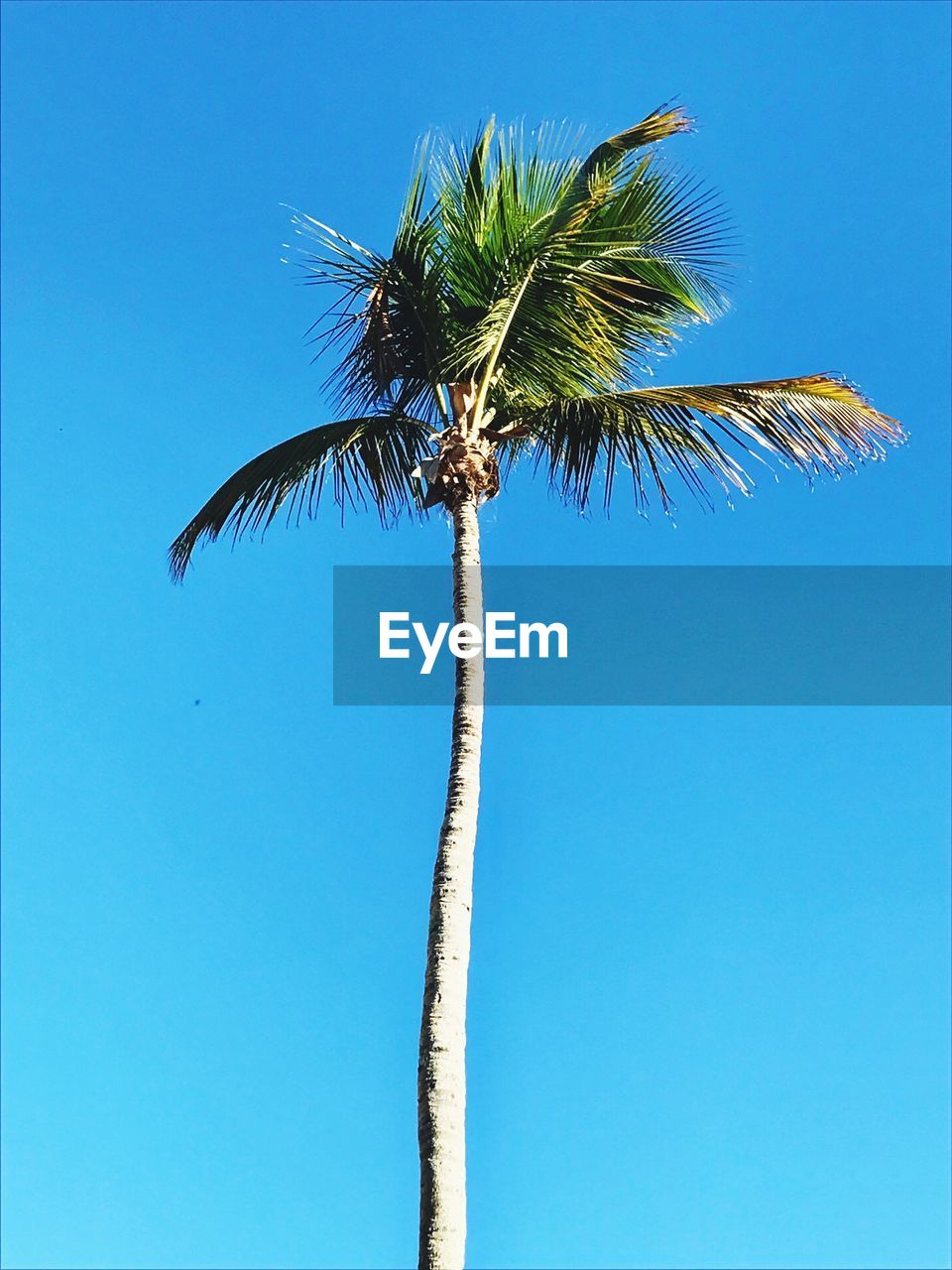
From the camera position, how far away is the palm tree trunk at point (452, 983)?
297 inches

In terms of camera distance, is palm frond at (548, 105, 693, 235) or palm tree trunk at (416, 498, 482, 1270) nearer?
palm tree trunk at (416, 498, 482, 1270)

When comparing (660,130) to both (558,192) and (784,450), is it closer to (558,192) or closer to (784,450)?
(558,192)

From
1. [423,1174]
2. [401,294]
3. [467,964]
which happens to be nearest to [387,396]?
[401,294]

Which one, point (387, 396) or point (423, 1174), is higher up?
point (387, 396)

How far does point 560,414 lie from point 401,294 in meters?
1.54

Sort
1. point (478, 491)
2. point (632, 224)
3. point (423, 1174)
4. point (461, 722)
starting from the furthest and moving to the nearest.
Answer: point (632, 224)
point (478, 491)
point (461, 722)
point (423, 1174)

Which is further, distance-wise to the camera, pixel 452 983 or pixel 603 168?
pixel 603 168

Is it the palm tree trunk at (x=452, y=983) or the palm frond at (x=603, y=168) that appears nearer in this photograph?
the palm tree trunk at (x=452, y=983)

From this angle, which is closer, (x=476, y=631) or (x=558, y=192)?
(x=476, y=631)

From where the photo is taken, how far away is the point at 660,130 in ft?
36.2

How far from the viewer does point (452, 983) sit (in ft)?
27.3

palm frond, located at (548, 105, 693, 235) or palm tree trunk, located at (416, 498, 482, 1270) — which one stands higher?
palm frond, located at (548, 105, 693, 235)

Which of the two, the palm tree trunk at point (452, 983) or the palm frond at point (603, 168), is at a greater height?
the palm frond at point (603, 168)

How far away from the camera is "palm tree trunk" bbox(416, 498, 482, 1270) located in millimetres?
7543
